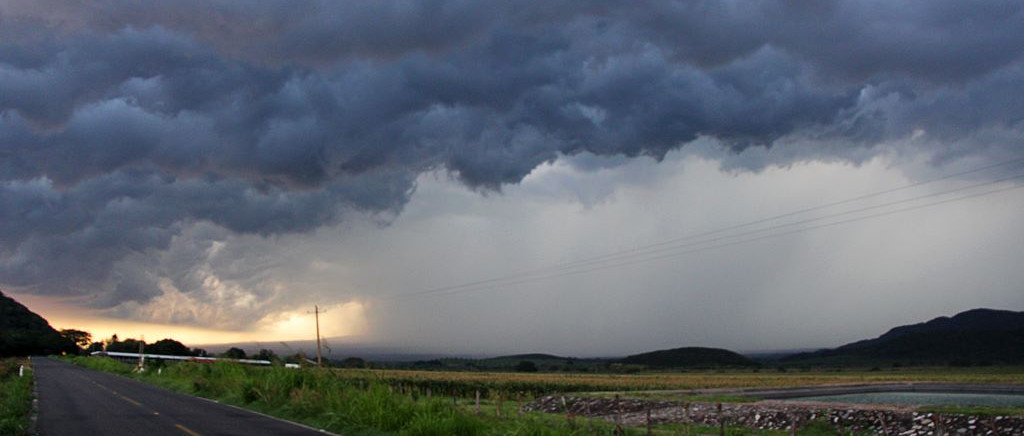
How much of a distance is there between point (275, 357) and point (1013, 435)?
1176 inches

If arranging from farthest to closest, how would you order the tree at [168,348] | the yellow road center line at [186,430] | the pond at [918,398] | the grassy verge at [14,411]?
1. the tree at [168,348]
2. the pond at [918,398]
3. the yellow road center line at [186,430]
4. the grassy verge at [14,411]

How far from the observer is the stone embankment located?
107ft

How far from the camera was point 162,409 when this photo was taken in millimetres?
30891

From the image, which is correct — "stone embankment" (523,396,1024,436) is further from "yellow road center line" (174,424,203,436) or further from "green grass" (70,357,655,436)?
"yellow road center line" (174,424,203,436)

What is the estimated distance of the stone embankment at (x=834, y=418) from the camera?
3247 cm

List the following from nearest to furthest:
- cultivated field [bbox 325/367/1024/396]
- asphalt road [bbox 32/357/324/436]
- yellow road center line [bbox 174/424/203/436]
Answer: yellow road center line [bbox 174/424/203/436]
asphalt road [bbox 32/357/324/436]
cultivated field [bbox 325/367/1024/396]

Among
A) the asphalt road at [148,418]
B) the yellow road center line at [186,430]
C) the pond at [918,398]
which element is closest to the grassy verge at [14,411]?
the asphalt road at [148,418]

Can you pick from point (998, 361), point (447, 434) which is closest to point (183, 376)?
point (447, 434)

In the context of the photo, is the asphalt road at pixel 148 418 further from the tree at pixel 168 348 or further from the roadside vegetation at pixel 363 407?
the tree at pixel 168 348

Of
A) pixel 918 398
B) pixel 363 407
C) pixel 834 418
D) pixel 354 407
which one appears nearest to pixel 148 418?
pixel 354 407

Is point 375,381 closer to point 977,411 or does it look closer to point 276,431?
point 276,431

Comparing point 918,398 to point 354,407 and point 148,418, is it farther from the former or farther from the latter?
point 148,418

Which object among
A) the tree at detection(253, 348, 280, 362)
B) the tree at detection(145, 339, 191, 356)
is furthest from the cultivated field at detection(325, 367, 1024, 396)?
the tree at detection(145, 339, 191, 356)

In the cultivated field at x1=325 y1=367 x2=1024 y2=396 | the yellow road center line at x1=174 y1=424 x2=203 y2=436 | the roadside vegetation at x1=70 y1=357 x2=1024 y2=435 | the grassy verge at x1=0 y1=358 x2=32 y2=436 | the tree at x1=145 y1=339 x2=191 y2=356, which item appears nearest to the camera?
the grassy verge at x1=0 y1=358 x2=32 y2=436
